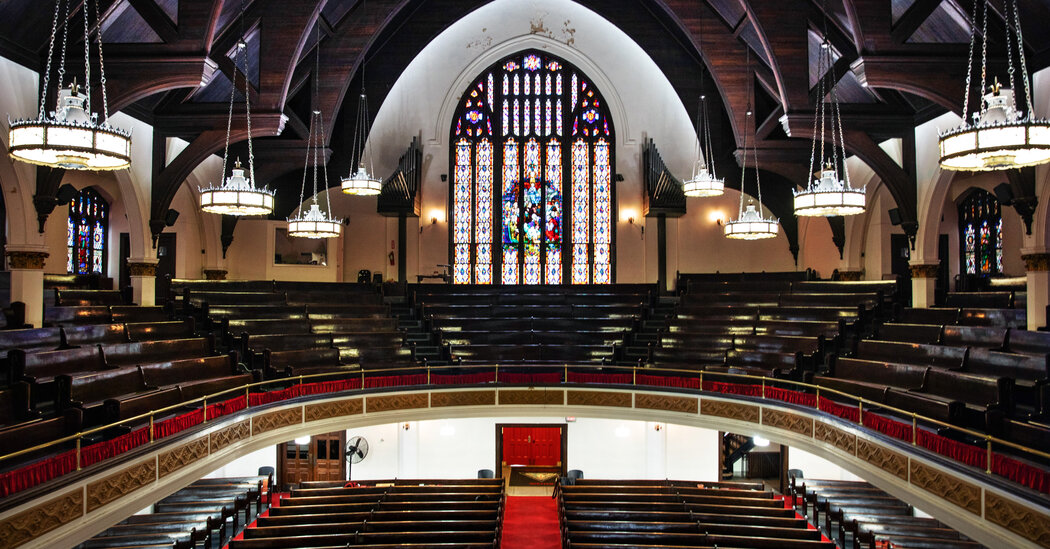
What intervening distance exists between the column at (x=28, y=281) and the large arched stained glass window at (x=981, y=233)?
21.3 m

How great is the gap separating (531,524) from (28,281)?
10.7m

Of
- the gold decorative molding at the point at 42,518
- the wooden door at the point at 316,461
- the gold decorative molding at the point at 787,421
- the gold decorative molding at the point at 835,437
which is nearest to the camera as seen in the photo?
the gold decorative molding at the point at 42,518

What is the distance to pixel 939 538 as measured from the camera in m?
13.5

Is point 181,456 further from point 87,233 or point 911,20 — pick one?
point 911,20

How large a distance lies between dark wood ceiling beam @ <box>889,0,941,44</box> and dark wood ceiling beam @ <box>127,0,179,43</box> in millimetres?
12283

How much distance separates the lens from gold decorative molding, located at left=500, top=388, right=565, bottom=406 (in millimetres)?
15969

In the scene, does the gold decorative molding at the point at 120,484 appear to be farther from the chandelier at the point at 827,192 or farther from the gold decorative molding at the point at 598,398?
the chandelier at the point at 827,192

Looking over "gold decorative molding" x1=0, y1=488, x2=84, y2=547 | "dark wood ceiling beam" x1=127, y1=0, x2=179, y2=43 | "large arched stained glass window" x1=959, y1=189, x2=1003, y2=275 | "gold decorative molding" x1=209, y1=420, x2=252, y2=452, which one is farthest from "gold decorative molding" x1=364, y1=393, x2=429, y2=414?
"large arched stained glass window" x1=959, y1=189, x2=1003, y2=275

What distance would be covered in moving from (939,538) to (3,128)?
18.2 metres

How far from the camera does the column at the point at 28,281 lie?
472 inches

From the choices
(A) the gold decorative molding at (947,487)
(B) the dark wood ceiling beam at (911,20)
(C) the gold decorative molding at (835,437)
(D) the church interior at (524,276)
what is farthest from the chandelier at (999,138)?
(C) the gold decorative molding at (835,437)

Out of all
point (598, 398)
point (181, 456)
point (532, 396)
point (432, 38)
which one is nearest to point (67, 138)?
point (181, 456)

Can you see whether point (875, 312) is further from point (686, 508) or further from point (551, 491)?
point (551, 491)

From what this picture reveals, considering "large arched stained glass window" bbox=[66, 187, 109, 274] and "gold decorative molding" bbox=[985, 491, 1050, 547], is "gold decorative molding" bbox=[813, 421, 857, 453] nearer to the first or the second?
"gold decorative molding" bbox=[985, 491, 1050, 547]
